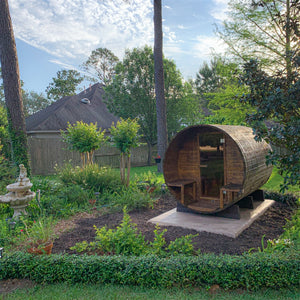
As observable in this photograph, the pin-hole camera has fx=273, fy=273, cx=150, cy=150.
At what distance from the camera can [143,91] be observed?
1877cm

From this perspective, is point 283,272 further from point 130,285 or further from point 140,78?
A: point 140,78

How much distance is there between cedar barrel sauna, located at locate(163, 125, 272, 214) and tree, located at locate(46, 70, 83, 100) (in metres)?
33.8

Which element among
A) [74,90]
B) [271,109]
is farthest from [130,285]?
[74,90]

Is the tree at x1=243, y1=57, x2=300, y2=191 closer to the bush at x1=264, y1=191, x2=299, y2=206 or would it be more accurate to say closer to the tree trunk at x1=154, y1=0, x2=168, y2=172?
the bush at x1=264, y1=191, x2=299, y2=206

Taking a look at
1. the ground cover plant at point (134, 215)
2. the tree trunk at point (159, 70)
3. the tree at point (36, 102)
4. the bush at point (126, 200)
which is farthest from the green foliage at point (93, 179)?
the tree at point (36, 102)

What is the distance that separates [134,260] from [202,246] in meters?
1.49

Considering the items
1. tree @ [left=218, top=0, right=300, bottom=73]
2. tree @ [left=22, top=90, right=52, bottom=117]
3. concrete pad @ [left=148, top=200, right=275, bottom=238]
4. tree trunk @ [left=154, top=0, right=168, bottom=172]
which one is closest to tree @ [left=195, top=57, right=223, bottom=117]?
tree @ [left=218, top=0, right=300, bottom=73]

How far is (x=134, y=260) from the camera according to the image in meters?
3.60

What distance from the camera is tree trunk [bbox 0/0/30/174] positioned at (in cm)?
983

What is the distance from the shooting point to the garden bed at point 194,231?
4621 mm

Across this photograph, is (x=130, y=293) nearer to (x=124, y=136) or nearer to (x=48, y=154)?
(x=124, y=136)

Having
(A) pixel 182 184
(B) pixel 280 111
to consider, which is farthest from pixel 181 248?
(B) pixel 280 111

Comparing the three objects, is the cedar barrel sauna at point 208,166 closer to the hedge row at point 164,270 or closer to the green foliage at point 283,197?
the green foliage at point 283,197

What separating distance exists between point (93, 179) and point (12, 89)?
4.69 m
